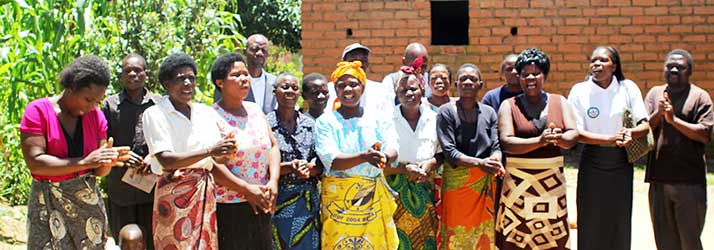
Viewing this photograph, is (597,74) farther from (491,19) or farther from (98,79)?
(491,19)

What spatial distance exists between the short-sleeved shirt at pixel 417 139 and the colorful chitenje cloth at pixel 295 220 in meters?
0.64

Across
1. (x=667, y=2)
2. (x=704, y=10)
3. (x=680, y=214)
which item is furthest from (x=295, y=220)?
(x=704, y=10)

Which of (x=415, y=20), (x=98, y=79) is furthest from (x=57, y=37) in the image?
(x=415, y=20)

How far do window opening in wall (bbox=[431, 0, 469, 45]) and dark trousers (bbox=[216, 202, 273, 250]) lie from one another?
7541 millimetres

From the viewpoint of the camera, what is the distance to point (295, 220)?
520cm

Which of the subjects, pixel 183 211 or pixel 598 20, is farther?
pixel 598 20

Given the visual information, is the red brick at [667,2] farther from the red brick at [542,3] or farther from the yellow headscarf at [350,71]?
the yellow headscarf at [350,71]

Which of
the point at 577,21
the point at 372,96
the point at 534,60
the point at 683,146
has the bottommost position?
the point at 683,146

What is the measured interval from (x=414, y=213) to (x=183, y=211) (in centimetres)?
157

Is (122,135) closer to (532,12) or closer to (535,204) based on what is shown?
(535,204)

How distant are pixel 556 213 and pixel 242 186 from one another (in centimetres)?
200

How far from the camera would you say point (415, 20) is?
10414mm

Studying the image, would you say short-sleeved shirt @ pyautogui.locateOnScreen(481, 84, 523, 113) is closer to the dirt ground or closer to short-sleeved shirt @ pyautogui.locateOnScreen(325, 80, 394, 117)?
short-sleeved shirt @ pyautogui.locateOnScreen(325, 80, 394, 117)

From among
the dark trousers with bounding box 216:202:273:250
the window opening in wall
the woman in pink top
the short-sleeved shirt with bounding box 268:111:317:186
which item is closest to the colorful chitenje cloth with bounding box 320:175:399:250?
the short-sleeved shirt with bounding box 268:111:317:186
